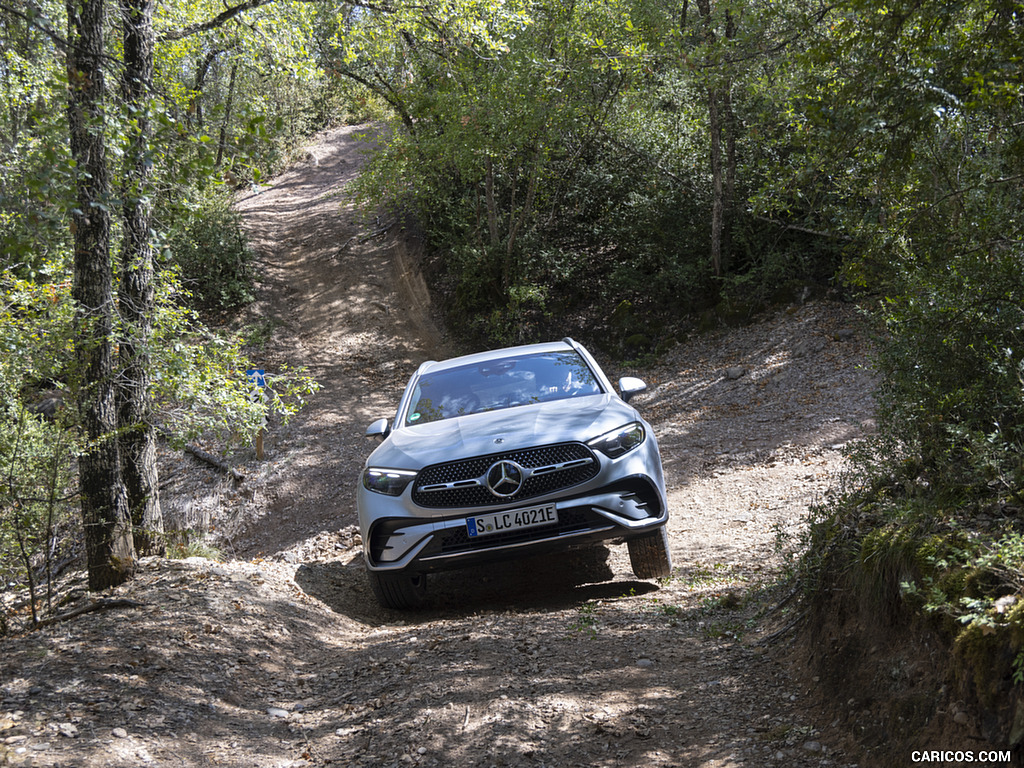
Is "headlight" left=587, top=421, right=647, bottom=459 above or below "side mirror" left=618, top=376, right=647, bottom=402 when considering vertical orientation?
below

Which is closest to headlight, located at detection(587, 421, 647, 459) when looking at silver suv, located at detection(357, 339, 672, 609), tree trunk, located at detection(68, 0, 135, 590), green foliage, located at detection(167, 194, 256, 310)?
silver suv, located at detection(357, 339, 672, 609)

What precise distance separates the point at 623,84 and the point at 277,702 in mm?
13989

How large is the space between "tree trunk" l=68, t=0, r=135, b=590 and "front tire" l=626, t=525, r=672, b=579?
377 centimetres

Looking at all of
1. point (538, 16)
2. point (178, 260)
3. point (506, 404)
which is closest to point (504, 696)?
point (506, 404)

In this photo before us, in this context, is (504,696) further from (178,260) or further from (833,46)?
(178,260)

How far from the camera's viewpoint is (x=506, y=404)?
6035mm

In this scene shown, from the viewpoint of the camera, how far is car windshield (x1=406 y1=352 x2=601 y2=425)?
610 cm

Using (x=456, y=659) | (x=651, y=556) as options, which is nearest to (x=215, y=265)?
(x=651, y=556)

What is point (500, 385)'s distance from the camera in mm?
6348

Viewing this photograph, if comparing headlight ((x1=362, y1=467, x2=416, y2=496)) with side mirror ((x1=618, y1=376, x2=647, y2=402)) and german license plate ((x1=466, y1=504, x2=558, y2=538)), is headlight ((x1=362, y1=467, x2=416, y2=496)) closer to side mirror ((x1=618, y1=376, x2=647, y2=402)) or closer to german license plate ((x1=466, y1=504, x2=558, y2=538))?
german license plate ((x1=466, y1=504, x2=558, y2=538))

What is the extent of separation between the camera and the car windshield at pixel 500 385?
6098 mm

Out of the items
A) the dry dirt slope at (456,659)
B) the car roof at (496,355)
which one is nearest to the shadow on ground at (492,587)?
the dry dirt slope at (456,659)

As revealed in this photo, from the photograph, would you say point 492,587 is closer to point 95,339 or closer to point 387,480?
point 387,480

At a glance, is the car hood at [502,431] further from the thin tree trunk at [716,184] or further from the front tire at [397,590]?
the thin tree trunk at [716,184]
